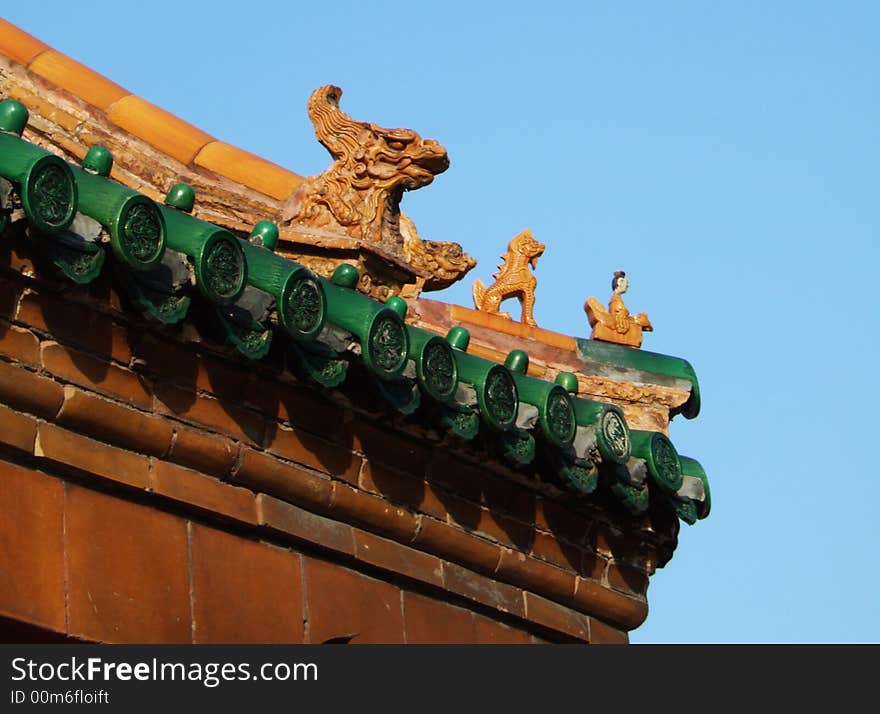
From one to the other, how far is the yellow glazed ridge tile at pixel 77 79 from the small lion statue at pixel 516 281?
286 centimetres

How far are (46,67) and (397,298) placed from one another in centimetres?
200

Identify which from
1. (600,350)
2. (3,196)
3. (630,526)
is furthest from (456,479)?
(3,196)

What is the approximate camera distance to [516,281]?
12.9m

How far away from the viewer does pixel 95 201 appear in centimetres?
839

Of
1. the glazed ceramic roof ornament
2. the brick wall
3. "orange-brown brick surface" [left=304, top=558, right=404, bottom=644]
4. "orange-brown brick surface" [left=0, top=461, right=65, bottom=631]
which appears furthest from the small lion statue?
"orange-brown brick surface" [left=0, top=461, right=65, bottom=631]

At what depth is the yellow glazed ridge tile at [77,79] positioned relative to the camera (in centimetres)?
1046

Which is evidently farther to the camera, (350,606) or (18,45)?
(18,45)

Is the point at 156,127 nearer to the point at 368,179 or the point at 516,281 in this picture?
the point at 368,179

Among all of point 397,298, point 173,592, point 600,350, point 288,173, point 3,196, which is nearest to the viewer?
point 3,196

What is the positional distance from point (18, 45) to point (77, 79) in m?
0.31

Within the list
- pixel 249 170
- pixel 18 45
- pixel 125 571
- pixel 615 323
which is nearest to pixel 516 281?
pixel 615 323

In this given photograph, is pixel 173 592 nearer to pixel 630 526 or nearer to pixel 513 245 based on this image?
pixel 630 526

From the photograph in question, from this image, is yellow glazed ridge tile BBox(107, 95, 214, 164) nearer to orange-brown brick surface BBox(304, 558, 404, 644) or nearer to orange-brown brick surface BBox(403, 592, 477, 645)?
orange-brown brick surface BBox(304, 558, 404, 644)
